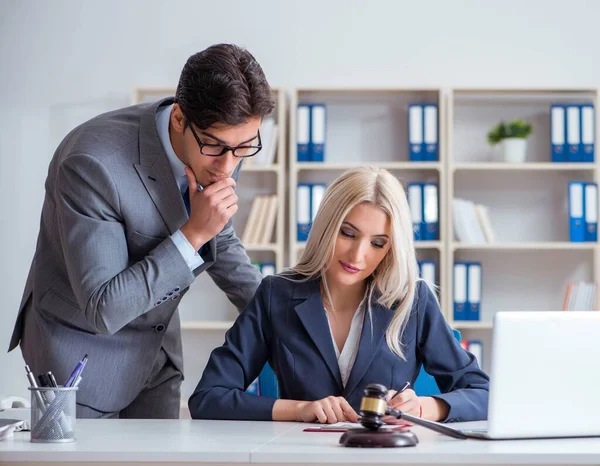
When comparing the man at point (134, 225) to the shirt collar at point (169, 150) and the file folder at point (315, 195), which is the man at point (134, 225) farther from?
the file folder at point (315, 195)

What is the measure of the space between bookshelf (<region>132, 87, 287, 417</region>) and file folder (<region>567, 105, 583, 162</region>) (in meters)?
1.40

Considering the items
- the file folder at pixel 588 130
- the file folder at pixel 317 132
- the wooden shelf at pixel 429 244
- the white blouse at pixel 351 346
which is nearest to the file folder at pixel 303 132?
the file folder at pixel 317 132

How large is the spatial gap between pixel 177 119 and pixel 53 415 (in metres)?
0.70

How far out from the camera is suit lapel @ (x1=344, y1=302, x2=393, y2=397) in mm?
1862

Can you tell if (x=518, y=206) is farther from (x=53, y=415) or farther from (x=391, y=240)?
(x=53, y=415)

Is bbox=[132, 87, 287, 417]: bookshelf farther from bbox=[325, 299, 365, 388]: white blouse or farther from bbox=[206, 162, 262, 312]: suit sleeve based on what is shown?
bbox=[325, 299, 365, 388]: white blouse

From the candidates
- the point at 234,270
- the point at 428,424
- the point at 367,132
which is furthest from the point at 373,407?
the point at 367,132

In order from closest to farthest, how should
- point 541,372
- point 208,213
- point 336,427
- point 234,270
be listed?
point 541,372, point 336,427, point 208,213, point 234,270

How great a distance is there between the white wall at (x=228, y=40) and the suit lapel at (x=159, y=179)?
8.48 ft

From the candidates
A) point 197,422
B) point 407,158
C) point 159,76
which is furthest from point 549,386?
point 159,76

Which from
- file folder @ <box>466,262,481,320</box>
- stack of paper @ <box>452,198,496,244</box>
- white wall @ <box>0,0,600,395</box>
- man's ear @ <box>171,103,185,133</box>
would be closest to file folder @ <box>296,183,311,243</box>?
white wall @ <box>0,0,600,395</box>

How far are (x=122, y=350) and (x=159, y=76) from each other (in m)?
2.78

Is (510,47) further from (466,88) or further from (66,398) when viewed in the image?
(66,398)

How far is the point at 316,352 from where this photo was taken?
6.26ft
